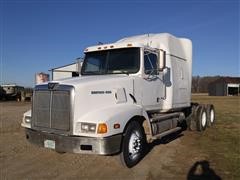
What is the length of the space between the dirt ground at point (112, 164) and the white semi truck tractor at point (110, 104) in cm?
48

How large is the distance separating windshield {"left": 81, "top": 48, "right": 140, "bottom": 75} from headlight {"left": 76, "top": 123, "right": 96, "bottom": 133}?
223 centimetres

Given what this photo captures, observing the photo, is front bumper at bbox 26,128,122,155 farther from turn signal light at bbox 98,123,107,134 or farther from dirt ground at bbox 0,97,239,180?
dirt ground at bbox 0,97,239,180

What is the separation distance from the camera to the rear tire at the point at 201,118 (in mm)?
11789

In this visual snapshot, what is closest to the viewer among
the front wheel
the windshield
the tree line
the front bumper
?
the front bumper

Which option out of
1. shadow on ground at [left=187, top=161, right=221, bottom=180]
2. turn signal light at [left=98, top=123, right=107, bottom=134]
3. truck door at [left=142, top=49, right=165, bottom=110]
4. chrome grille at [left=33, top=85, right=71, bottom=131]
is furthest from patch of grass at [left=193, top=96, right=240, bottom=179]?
chrome grille at [left=33, top=85, right=71, bottom=131]

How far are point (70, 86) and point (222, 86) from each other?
243 ft

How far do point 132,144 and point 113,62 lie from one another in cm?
239

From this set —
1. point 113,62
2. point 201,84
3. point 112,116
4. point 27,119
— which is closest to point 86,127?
point 112,116

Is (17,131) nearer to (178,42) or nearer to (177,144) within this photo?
(177,144)

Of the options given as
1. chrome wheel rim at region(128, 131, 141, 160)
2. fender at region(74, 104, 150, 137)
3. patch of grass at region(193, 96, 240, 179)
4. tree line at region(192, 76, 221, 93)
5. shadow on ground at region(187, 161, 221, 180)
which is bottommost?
shadow on ground at region(187, 161, 221, 180)

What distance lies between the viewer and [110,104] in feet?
21.4

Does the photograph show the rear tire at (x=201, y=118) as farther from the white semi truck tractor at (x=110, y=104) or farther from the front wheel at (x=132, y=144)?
the front wheel at (x=132, y=144)

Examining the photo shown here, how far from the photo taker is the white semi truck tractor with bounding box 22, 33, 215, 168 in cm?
576

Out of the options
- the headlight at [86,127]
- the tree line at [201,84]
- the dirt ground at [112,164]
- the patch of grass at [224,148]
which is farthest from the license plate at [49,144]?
the tree line at [201,84]
